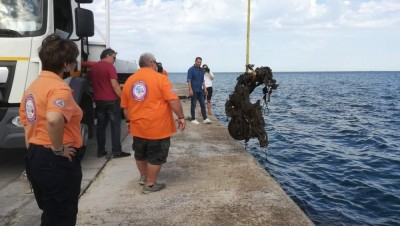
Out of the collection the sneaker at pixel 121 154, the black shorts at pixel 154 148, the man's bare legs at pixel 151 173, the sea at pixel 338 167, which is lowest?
the sea at pixel 338 167

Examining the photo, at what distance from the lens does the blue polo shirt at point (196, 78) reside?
33.3ft

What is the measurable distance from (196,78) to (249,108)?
4.22 meters

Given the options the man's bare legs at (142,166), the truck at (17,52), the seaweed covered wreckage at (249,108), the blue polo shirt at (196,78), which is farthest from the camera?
the blue polo shirt at (196,78)

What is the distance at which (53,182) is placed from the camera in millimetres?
2543

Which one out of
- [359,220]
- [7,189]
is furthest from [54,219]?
[359,220]

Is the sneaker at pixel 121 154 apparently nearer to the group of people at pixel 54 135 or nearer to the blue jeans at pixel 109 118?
the blue jeans at pixel 109 118

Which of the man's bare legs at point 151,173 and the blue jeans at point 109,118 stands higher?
the blue jeans at point 109,118

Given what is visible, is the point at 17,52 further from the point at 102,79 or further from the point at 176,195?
the point at 176,195

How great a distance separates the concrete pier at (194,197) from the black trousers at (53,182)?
1.22 m

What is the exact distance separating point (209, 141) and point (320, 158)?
3.82 metres

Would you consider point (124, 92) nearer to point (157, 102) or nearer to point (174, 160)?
point (157, 102)

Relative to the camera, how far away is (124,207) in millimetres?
4277

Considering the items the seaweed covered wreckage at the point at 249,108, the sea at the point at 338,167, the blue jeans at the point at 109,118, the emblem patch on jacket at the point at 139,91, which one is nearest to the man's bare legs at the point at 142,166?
the emblem patch on jacket at the point at 139,91

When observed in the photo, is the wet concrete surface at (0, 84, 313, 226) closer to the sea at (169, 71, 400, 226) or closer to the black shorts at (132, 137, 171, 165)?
the black shorts at (132, 137, 171, 165)
